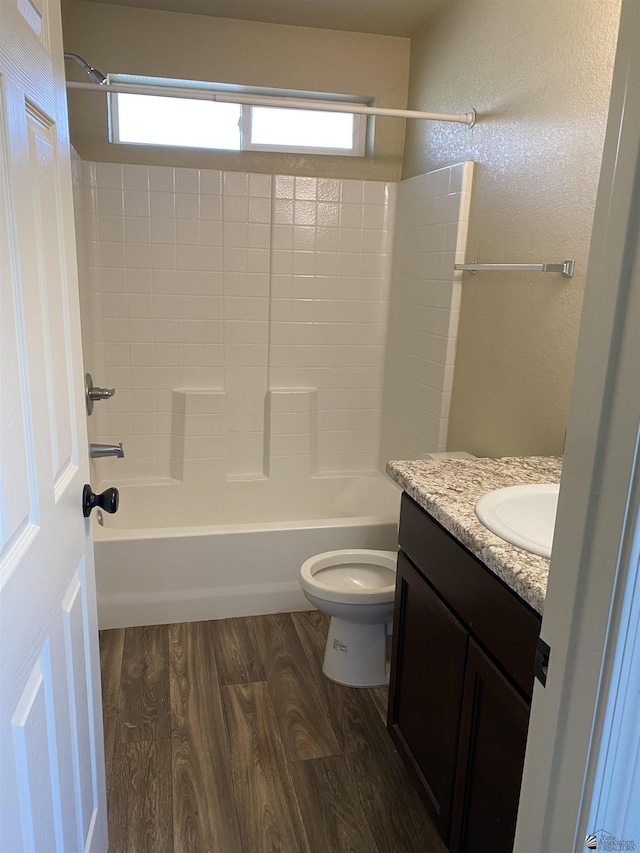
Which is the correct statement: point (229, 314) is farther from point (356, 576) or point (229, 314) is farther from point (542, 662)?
point (542, 662)

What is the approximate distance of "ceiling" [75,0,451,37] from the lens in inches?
105

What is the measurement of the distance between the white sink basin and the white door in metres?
0.83

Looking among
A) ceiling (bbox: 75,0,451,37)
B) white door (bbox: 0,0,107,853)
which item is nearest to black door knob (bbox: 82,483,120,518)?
white door (bbox: 0,0,107,853)

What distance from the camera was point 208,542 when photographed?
8.21ft

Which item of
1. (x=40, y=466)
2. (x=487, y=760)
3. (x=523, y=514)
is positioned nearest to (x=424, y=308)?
(x=523, y=514)

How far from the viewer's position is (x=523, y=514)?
4.72 feet

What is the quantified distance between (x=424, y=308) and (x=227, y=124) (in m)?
1.32

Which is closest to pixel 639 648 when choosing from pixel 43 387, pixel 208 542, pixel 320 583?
pixel 43 387

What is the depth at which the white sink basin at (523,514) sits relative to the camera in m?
1.25

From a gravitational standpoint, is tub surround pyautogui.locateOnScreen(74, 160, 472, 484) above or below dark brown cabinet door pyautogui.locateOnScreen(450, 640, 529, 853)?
above

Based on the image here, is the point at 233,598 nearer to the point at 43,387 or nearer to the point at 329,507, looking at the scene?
the point at 329,507

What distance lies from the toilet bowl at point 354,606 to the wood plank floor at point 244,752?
6cm

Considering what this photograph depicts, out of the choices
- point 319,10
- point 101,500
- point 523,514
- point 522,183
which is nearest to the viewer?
point 101,500

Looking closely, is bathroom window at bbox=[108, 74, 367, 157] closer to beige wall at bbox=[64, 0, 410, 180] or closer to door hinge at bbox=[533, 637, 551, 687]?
beige wall at bbox=[64, 0, 410, 180]
